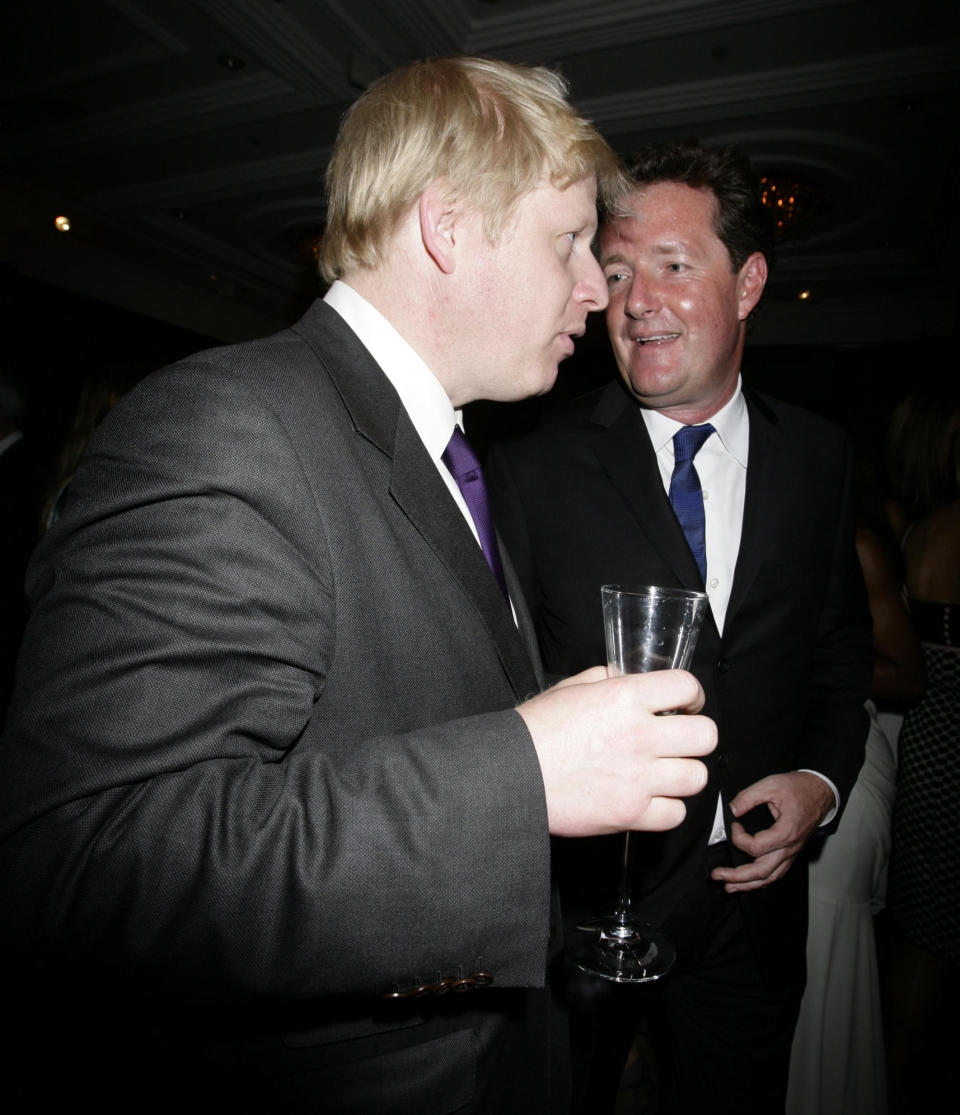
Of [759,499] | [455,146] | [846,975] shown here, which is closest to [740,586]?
[759,499]

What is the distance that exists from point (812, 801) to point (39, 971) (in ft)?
5.41

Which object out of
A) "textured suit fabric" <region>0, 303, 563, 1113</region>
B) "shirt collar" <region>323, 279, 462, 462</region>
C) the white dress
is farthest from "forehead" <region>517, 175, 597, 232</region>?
the white dress

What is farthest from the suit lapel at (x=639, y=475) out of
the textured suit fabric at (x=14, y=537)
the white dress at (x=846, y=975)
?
the textured suit fabric at (x=14, y=537)

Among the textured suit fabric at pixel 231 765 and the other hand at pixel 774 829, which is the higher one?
the textured suit fabric at pixel 231 765

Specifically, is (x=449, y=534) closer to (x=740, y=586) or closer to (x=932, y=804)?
(x=740, y=586)

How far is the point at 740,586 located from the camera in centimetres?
176

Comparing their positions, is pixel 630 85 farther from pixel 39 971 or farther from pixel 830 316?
pixel 39 971

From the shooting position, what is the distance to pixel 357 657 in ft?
2.89

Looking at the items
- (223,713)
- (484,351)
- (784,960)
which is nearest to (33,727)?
(223,713)

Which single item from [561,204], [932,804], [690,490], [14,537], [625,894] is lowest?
[932,804]

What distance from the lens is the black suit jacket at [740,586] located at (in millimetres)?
1741

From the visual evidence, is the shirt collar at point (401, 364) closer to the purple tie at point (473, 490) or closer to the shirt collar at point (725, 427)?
the purple tie at point (473, 490)

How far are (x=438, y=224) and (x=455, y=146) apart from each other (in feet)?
0.41

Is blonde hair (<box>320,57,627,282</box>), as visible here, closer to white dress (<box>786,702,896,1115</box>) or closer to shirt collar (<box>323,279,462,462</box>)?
shirt collar (<box>323,279,462,462</box>)
